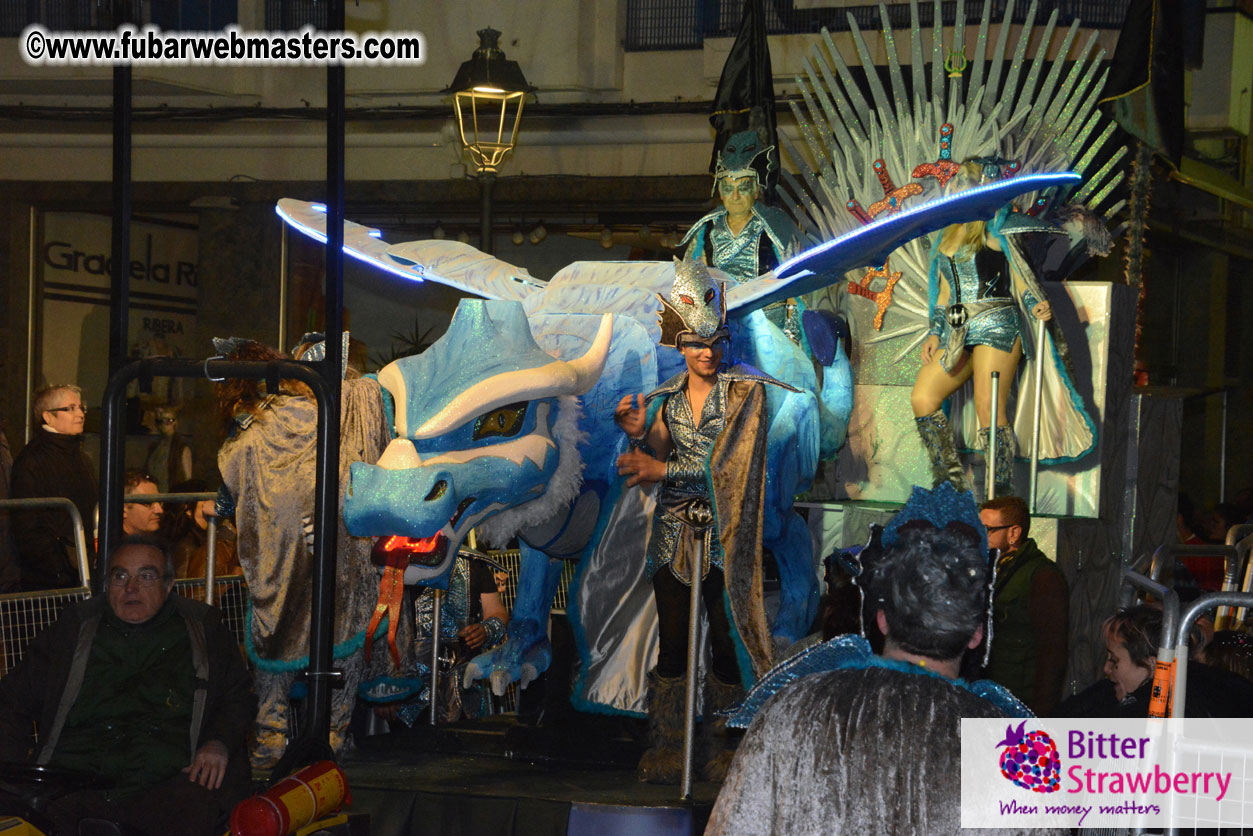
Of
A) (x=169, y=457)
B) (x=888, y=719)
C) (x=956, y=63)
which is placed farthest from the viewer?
(x=169, y=457)

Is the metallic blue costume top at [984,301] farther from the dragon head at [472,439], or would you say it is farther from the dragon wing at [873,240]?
the dragon head at [472,439]

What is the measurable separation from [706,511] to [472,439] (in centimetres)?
79

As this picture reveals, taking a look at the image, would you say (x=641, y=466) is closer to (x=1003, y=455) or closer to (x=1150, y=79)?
(x=1003, y=455)

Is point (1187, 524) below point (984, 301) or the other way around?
below

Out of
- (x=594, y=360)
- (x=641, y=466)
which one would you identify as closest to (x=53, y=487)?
(x=594, y=360)

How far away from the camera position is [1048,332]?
6570 mm

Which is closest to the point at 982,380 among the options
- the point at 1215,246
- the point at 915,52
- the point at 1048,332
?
the point at 1048,332

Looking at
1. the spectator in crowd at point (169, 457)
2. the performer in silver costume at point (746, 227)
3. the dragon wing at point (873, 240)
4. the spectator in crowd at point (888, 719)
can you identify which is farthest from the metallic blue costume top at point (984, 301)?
the spectator in crowd at point (169, 457)

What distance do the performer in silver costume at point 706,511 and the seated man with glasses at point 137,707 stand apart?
142cm

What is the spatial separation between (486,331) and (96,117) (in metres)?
8.70

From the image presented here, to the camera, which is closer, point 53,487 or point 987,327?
point 987,327

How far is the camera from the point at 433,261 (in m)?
6.38

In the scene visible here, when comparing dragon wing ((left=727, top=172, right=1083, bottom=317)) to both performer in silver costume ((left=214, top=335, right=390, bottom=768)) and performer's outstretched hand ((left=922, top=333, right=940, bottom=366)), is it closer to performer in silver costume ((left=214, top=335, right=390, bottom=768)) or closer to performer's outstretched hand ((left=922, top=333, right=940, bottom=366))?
performer's outstretched hand ((left=922, top=333, right=940, bottom=366))

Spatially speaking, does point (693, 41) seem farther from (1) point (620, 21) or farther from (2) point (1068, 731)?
(2) point (1068, 731)
